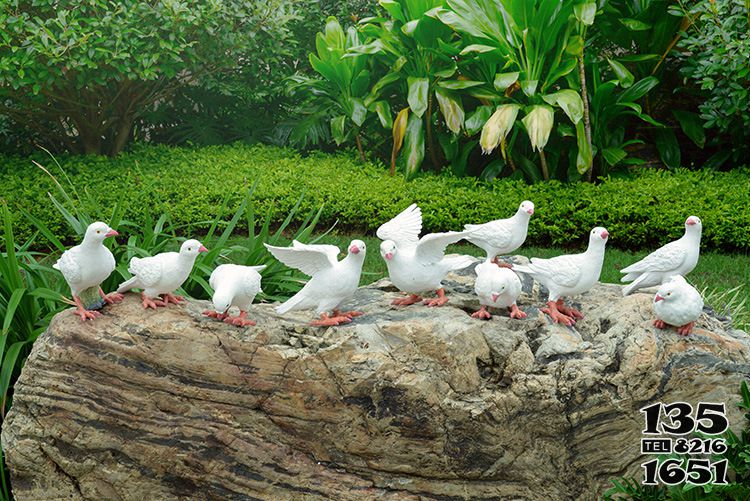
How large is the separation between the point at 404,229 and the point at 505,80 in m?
3.82

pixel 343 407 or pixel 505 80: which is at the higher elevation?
pixel 505 80

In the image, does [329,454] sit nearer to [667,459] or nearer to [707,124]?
[667,459]

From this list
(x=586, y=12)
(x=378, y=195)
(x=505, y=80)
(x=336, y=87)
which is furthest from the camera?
(x=336, y=87)

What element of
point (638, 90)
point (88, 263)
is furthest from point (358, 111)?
point (88, 263)

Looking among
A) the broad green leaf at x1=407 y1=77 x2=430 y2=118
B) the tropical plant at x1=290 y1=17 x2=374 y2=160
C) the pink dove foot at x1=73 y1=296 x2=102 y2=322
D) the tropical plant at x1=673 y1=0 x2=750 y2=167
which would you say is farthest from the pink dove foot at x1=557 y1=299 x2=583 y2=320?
the tropical plant at x1=290 y1=17 x2=374 y2=160

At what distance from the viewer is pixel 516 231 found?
3.63 m

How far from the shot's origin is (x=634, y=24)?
7.55 m

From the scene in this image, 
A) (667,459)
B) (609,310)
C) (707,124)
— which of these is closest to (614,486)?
(667,459)

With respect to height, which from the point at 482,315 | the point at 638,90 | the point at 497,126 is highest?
the point at 482,315

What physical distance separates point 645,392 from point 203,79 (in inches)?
270

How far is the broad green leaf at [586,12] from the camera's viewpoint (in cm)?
677

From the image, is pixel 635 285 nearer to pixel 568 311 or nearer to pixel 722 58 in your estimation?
pixel 568 311

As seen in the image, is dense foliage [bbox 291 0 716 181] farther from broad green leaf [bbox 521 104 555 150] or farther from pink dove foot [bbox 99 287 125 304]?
pink dove foot [bbox 99 287 125 304]

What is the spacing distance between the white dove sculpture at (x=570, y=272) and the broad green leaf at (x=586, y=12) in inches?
156
